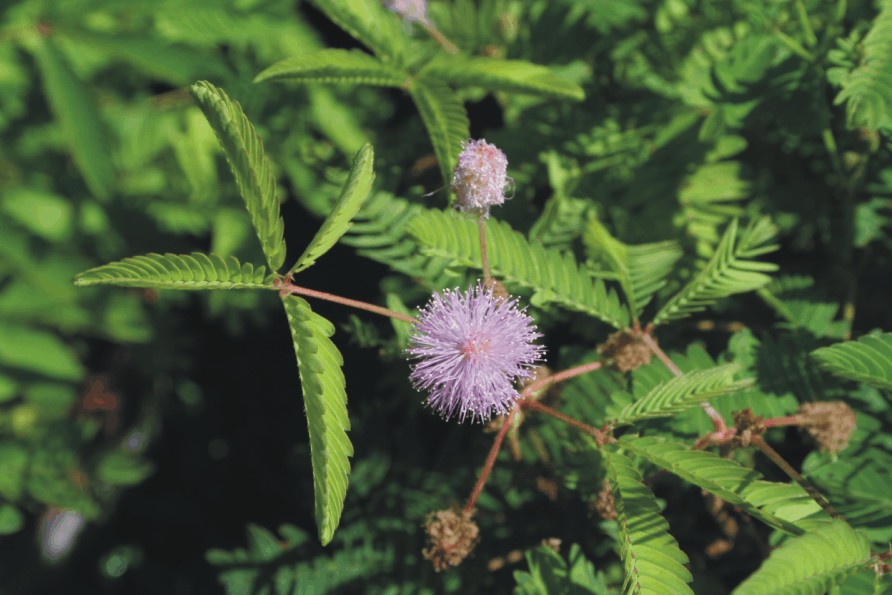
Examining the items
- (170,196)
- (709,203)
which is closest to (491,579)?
(709,203)

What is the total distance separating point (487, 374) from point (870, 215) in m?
1.12

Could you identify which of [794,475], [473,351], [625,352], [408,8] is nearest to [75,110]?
[408,8]

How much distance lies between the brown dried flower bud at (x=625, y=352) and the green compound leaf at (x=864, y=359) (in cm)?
30

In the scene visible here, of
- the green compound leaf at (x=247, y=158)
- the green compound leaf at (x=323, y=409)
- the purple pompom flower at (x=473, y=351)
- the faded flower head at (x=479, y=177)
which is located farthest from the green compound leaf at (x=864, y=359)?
the green compound leaf at (x=247, y=158)

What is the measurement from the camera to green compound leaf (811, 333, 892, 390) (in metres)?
1.27

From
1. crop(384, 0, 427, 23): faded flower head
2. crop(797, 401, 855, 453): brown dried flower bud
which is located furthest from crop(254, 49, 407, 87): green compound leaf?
crop(797, 401, 855, 453): brown dried flower bud

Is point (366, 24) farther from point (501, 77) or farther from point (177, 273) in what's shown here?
point (177, 273)

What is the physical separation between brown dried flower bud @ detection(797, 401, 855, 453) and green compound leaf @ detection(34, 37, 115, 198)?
6.45 ft

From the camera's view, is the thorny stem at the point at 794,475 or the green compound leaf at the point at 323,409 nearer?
the green compound leaf at the point at 323,409

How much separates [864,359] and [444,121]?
0.86 meters

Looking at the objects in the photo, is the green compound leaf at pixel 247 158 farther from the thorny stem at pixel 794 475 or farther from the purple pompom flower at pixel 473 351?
the thorny stem at pixel 794 475

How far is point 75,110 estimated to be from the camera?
221 cm

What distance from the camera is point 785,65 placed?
5.60 ft

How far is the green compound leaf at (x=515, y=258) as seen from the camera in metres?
1.43
